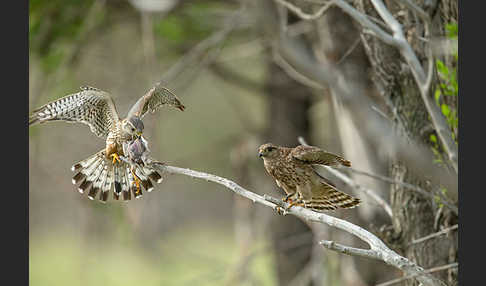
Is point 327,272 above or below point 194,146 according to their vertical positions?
below

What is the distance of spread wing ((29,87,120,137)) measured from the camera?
2.84m

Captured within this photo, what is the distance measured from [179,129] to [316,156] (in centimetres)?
983

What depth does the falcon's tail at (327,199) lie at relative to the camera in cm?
286

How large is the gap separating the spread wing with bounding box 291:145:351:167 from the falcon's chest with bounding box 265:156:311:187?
0.15 ft

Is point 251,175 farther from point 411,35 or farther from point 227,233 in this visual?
point 227,233

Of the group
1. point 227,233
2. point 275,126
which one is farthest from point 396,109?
point 227,233

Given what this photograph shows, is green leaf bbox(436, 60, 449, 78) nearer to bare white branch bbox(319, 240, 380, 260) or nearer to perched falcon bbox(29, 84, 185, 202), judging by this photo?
bare white branch bbox(319, 240, 380, 260)

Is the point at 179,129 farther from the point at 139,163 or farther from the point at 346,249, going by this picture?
the point at 346,249

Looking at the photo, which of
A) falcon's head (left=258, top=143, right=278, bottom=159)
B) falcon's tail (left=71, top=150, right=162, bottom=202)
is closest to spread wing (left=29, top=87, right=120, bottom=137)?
falcon's tail (left=71, top=150, right=162, bottom=202)

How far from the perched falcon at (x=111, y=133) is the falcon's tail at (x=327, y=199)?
0.72m

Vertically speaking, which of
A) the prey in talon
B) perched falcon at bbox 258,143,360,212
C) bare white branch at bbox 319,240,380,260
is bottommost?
bare white branch at bbox 319,240,380,260

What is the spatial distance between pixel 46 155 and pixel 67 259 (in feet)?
19.0

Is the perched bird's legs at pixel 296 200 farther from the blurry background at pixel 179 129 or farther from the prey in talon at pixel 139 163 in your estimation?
the blurry background at pixel 179 129

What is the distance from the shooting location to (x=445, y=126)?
318 cm
